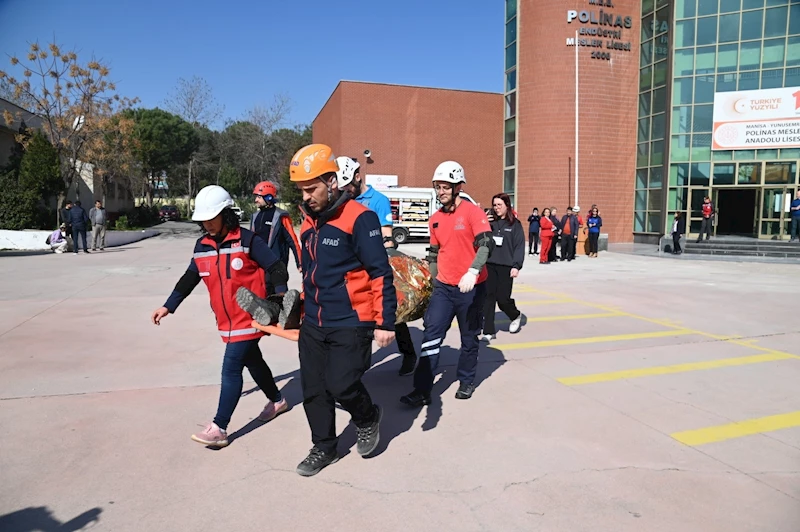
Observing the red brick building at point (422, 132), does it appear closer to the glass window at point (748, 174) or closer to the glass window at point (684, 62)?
the glass window at point (684, 62)

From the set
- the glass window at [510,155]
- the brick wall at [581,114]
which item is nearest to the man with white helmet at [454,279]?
the brick wall at [581,114]

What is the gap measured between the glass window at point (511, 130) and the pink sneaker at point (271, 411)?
28433 millimetres

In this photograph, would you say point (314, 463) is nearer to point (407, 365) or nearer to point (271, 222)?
point (407, 365)

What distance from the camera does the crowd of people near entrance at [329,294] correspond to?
341 cm

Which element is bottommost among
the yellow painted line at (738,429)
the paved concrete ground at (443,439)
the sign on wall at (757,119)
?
the yellow painted line at (738,429)

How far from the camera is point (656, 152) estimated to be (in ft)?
89.7

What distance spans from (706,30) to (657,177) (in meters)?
6.66

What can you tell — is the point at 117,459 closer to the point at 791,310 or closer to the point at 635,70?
the point at 791,310

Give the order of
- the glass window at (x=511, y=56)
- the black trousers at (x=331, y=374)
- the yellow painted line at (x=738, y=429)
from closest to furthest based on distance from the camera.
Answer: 1. the black trousers at (x=331, y=374)
2. the yellow painted line at (x=738, y=429)
3. the glass window at (x=511, y=56)

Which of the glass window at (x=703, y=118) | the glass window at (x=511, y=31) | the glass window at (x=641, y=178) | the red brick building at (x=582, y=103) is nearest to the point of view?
the glass window at (x=703, y=118)

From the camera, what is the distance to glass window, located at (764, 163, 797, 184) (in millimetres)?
23625

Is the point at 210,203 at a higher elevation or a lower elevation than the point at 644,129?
lower

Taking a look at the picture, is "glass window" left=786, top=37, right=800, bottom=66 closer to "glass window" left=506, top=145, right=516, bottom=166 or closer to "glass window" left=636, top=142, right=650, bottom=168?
"glass window" left=636, top=142, right=650, bottom=168

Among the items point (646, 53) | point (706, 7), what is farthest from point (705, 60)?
point (646, 53)
